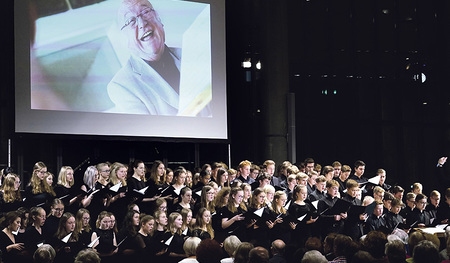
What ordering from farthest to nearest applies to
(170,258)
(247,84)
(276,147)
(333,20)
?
1. (333,20)
2. (247,84)
3. (276,147)
4. (170,258)

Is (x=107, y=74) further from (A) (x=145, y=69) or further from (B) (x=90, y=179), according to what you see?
(B) (x=90, y=179)

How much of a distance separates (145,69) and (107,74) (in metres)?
0.63

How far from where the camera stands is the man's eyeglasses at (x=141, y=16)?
11477mm

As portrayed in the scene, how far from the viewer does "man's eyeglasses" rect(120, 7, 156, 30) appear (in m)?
11.5

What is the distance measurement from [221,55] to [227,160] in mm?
2738

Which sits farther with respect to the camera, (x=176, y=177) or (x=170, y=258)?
(x=176, y=177)

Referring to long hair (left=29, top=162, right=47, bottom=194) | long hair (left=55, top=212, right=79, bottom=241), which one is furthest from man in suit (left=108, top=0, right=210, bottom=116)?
long hair (left=55, top=212, right=79, bottom=241)

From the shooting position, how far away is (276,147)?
14.4 m

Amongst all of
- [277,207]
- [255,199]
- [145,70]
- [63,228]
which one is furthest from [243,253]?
[145,70]

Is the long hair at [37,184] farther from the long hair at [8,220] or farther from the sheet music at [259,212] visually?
the sheet music at [259,212]

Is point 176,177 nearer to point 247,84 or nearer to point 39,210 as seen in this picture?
point 39,210

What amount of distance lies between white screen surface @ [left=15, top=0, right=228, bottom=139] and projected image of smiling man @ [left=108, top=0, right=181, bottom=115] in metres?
0.03

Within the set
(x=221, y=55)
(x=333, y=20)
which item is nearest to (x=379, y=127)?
(x=333, y=20)

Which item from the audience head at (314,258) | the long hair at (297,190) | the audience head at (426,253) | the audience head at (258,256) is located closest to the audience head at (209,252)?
Answer: the audience head at (258,256)
